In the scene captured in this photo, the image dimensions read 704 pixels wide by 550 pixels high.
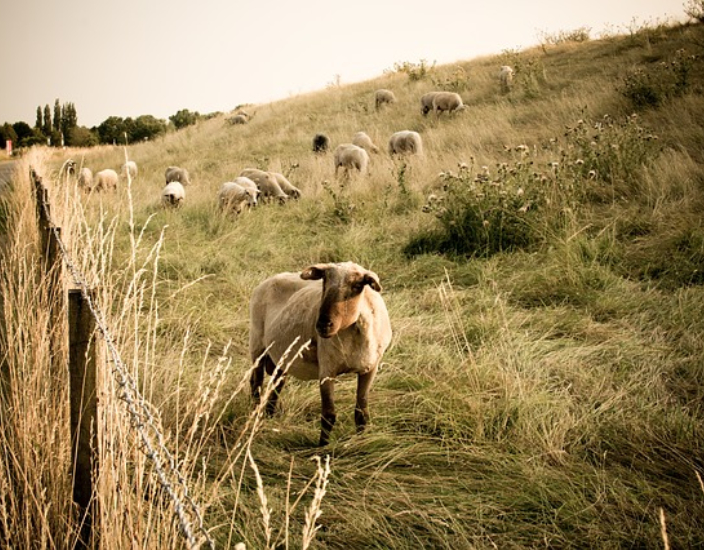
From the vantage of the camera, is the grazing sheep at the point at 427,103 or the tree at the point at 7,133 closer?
the grazing sheep at the point at 427,103

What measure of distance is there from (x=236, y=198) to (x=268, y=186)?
1.77m

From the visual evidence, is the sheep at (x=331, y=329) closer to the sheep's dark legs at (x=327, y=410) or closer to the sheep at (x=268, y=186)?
the sheep's dark legs at (x=327, y=410)

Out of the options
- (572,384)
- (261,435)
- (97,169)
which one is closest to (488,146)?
(572,384)

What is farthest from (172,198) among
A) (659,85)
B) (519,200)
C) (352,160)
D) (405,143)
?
(659,85)

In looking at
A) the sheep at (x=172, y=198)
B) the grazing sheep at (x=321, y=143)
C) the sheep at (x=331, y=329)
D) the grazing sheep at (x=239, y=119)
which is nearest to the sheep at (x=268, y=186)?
the sheep at (x=172, y=198)

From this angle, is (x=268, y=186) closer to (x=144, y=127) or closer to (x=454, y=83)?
(x=454, y=83)

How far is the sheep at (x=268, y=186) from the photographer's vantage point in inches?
467

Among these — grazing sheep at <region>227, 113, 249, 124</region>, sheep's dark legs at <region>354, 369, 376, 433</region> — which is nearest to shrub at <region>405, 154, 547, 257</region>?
sheep's dark legs at <region>354, 369, 376, 433</region>

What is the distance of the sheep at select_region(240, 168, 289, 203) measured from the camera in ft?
39.0

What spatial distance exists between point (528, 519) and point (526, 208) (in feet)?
16.2

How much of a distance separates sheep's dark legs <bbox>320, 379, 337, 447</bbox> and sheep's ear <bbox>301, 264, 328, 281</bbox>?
2.22ft

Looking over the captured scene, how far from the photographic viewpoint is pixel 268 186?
40.2ft

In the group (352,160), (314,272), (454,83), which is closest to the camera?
(314,272)

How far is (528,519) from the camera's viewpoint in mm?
2721
